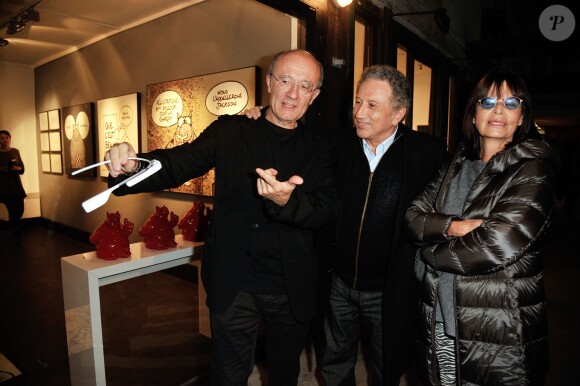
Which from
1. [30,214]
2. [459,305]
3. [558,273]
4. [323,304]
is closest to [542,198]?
[459,305]

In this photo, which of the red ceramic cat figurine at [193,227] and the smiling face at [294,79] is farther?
the red ceramic cat figurine at [193,227]

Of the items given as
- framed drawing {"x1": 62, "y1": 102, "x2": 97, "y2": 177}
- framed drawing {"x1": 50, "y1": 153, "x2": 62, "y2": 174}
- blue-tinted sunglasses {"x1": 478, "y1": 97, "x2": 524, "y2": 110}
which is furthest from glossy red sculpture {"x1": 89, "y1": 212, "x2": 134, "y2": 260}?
framed drawing {"x1": 50, "y1": 153, "x2": 62, "y2": 174}

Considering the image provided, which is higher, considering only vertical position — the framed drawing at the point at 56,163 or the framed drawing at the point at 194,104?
the framed drawing at the point at 194,104

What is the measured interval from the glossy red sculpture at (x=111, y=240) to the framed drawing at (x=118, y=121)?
2.82 meters

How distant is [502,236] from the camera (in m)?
1.34

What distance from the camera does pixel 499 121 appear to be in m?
1.53

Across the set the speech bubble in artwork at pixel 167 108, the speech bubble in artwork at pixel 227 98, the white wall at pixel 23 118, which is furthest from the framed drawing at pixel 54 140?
the speech bubble in artwork at pixel 227 98

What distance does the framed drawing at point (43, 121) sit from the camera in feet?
16.2

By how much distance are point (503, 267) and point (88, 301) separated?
2.00 m

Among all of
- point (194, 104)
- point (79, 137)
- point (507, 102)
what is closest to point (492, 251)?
point (507, 102)

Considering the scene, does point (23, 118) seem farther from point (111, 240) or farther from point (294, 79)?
point (294, 79)

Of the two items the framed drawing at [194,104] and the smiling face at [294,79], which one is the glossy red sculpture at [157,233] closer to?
the smiling face at [294,79]

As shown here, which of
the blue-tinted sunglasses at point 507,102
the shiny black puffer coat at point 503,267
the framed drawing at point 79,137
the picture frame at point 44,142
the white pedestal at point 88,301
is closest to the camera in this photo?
the shiny black puffer coat at point 503,267

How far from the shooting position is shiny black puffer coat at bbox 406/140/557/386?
4.47 feet
